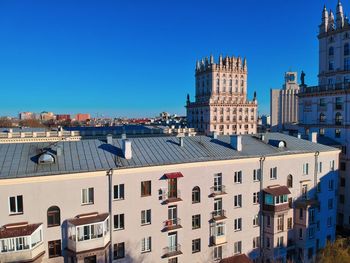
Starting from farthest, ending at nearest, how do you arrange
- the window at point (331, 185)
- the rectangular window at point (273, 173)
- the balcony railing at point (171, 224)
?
the window at point (331, 185), the rectangular window at point (273, 173), the balcony railing at point (171, 224)

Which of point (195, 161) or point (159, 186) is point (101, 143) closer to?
point (159, 186)

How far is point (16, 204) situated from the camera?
93.9 feet

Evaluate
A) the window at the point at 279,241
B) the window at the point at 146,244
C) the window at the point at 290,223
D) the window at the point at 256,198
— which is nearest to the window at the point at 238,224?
the window at the point at 256,198

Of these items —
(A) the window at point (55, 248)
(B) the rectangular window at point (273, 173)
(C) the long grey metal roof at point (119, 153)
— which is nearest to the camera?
(A) the window at point (55, 248)

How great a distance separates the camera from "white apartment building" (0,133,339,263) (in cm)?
2959

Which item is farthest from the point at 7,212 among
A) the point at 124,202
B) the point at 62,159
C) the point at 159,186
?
the point at 159,186

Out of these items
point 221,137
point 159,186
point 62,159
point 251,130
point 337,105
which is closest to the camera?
point 62,159

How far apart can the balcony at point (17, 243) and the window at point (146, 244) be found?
34.8 feet

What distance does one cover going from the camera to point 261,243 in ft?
138

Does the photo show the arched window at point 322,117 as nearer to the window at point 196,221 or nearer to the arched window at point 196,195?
the arched window at point 196,195

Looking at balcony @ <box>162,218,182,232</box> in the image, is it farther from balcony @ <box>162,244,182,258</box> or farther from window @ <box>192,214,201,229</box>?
balcony @ <box>162,244,182,258</box>

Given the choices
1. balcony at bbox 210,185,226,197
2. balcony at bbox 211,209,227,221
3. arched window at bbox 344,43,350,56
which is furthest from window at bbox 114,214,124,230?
arched window at bbox 344,43,350,56

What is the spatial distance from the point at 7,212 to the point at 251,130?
10310 centimetres

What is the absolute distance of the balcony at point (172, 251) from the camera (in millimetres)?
35284
